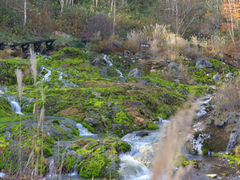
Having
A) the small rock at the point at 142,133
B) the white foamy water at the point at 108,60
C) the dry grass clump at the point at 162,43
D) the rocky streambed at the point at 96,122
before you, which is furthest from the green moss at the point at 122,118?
the dry grass clump at the point at 162,43

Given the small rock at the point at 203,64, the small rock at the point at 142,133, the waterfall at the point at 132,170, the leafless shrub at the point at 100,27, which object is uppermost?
the leafless shrub at the point at 100,27

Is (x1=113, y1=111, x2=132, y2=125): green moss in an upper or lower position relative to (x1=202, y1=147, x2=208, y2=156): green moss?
upper

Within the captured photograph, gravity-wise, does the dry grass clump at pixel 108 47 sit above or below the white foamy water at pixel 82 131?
above

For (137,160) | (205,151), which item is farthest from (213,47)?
(137,160)

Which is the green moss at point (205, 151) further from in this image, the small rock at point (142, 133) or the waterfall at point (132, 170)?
the waterfall at point (132, 170)

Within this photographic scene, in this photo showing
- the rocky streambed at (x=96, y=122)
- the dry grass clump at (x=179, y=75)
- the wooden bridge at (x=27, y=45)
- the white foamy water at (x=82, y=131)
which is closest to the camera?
the rocky streambed at (x=96, y=122)

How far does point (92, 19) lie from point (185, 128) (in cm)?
2049

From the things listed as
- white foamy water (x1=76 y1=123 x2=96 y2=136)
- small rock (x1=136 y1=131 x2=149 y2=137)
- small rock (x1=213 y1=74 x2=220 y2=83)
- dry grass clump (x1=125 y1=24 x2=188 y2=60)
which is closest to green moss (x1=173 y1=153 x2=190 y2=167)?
small rock (x1=136 y1=131 x2=149 y2=137)

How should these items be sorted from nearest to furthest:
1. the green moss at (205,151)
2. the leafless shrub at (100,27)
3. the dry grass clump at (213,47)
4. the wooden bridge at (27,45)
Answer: the green moss at (205,151)
the wooden bridge at (27,45)
the dry grass clump at (213,47)
the leafless shrub at (100,27)

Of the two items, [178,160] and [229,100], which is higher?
[178,160]

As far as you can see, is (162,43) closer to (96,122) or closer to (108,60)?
(108,60)

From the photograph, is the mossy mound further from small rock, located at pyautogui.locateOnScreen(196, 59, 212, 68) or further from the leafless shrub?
the leafless shrub

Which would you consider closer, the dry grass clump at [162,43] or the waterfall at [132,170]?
the waterfall at [132,170]

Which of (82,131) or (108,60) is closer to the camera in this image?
(82,131)
